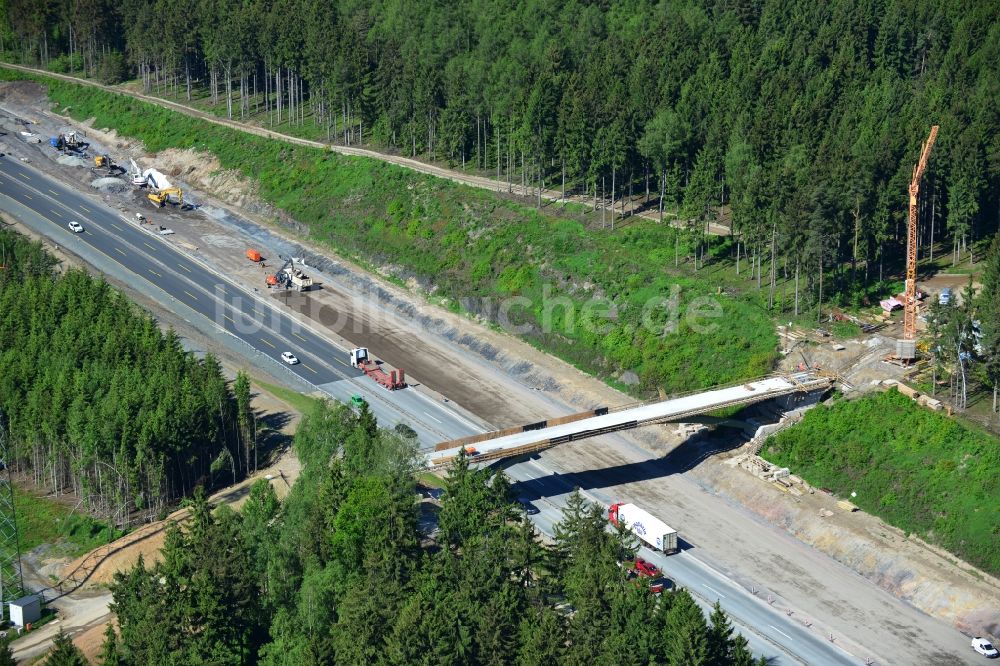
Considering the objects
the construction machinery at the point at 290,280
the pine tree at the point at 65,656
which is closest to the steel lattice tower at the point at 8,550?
the pine tree at the point at 65,656

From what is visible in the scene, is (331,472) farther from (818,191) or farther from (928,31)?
(928,31)

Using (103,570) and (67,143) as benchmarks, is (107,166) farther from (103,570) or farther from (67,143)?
(103,570)

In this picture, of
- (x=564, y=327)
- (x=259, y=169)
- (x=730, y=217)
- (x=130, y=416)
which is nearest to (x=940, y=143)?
(x=730, y=217)


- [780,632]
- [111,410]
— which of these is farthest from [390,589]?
[111,410]

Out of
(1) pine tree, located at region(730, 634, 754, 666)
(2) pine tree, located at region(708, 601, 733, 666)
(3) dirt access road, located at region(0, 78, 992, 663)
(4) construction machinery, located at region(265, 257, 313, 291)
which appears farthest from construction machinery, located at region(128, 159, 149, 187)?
(1) pine tree, located at region(730, 634, 754, 666)

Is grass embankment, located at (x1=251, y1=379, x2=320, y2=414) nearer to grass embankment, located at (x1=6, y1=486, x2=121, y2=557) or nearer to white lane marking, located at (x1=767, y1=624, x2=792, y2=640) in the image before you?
grass embankment, located at (x1=6, y1=486, x2=121, y2=557)
